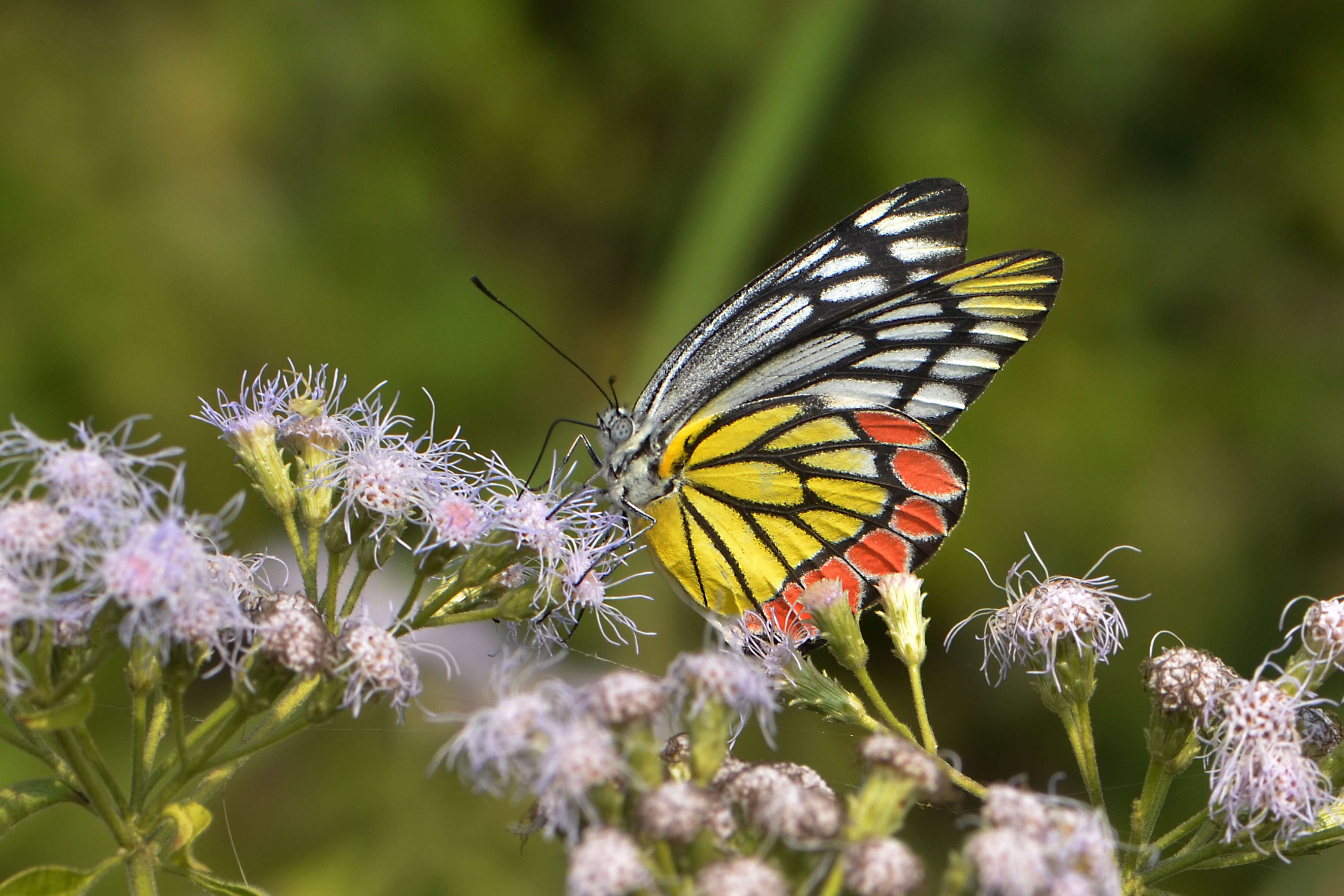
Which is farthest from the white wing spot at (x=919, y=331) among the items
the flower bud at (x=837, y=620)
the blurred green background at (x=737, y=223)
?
the blurred green background at (x=737, y=223)

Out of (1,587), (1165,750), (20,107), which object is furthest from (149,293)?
(1165,750)

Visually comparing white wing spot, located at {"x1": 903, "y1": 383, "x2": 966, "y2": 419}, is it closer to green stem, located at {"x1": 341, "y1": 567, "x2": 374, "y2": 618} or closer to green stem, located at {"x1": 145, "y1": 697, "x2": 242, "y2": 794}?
green stem, located at {"x1": 341, "y1": 567, "x2": 374, "y2": 618}

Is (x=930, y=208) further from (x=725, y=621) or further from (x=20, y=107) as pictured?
(x=20, y=107)

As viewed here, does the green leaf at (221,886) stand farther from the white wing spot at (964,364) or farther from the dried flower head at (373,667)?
the white wing spot at (964,364)

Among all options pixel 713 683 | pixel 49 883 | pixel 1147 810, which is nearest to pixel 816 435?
pixel 1147 810

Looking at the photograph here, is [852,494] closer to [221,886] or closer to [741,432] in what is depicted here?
[741,432]
